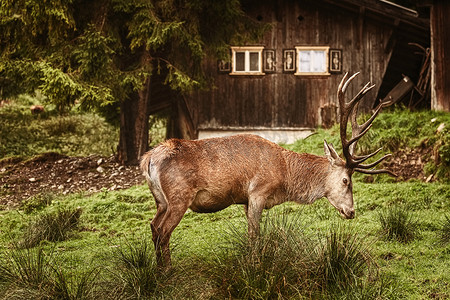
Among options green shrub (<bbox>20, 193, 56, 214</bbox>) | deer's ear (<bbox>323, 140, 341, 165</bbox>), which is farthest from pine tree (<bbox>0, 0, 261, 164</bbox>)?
deer's ear (<bbox>323, 140, 341, 165</bbox>)

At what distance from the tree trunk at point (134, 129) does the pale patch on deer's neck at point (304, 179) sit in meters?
9.35

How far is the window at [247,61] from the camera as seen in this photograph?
805 inches

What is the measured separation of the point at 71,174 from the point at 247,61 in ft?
24.5

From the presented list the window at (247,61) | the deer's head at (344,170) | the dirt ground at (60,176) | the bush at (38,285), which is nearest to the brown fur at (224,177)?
the deer's head at (344,170)

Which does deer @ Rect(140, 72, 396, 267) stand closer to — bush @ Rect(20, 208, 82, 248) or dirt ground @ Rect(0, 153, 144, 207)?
bush @ Rect(20, 208, 82, 248)

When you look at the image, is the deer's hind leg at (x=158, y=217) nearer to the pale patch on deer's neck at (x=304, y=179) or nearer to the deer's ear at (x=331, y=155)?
the pale patch on deer's neck at (x=304, y=179)

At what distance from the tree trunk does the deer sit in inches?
369

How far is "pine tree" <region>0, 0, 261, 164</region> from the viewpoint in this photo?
14.6 m

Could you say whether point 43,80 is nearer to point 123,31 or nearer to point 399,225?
point 123,31

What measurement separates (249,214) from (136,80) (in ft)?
28.0

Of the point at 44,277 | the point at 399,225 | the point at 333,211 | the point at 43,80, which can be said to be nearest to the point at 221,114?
the point at 43,80

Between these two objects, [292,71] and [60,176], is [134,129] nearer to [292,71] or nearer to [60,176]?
[60,176]

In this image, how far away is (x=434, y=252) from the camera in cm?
800

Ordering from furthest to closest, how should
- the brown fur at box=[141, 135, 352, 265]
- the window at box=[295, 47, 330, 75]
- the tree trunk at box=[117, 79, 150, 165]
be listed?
the window at box=[295, 47, 330, 75], the tree trunk at box=[117, 79, 150, 165], the brown fur at box=[141, 135, 352, 265]
